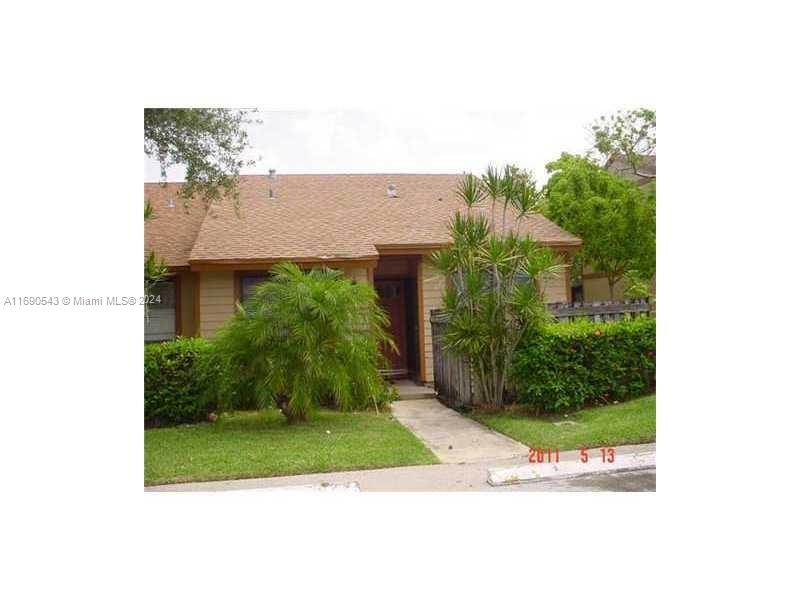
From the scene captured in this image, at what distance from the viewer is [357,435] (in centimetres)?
827

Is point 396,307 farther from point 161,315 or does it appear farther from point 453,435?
point 453,435

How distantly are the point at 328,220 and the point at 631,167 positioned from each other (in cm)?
566

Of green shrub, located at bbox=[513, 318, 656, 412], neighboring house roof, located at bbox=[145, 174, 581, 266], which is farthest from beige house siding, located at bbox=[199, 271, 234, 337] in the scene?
green shrub, located at bbox=[513, 318, 656, 412]

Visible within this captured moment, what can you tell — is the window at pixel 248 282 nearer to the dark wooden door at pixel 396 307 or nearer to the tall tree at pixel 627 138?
the dark wooden door at pixel 396 307

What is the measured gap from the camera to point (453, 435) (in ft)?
28.1

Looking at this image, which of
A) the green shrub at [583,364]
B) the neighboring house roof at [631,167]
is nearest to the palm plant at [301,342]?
the green shrub at [583,364]

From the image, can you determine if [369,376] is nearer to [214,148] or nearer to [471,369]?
[471,369]

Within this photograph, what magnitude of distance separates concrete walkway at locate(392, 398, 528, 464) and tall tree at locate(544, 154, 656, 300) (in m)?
3.93

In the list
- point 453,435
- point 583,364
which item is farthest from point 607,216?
point 453,435

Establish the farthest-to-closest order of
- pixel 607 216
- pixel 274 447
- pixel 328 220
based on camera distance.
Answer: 1. pixel 607 216
2. pixel 328 220
3. pixel 274 447

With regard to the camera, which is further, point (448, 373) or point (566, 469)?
point (448, 373)

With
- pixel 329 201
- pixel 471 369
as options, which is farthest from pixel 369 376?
pixel 329 201

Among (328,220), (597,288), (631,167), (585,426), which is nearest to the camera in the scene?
(585,426)

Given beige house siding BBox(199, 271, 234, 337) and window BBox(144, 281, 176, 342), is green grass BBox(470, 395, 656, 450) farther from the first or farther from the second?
window BBox(144, 281, 176, 342)
